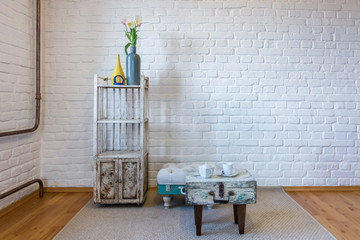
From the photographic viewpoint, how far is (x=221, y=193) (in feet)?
6.37

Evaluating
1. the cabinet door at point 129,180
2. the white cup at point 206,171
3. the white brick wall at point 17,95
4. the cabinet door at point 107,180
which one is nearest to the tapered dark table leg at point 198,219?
the white cup at point 206,171

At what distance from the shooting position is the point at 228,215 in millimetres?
2285

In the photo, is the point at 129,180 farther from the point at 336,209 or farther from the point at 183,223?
the point at 336,209

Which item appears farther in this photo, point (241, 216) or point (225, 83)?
point (225, 83)

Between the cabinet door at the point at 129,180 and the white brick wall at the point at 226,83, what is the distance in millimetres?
487

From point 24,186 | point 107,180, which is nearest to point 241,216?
point 107,180

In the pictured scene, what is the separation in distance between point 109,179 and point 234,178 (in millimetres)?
1168

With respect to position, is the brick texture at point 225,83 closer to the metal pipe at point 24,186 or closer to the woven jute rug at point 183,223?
the metal pipe at point 24,186

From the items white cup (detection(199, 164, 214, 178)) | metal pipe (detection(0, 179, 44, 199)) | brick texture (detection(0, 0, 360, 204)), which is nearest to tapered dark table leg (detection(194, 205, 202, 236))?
white cup (detection(199, 164, 214, 178))

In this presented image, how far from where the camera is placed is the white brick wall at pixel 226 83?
2.88 m

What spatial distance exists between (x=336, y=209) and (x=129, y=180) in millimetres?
1906

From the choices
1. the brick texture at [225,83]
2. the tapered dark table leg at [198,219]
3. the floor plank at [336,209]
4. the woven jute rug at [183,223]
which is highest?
the brick texture at [225,83]

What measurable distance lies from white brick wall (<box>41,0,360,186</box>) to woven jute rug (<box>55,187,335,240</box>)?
562 millimetres

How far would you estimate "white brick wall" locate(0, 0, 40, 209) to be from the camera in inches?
92.3
